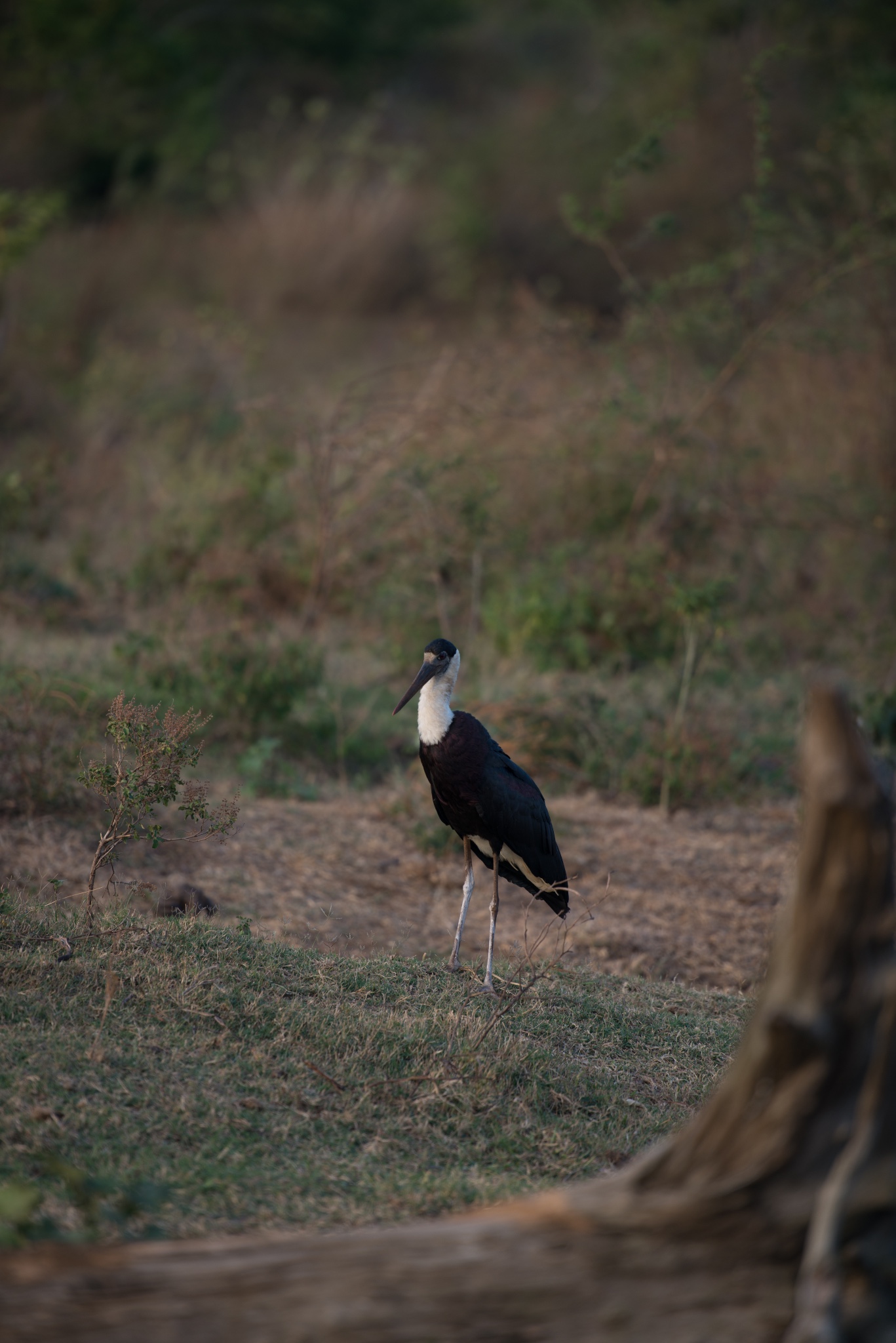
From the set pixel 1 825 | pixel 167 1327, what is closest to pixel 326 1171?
pixel 167 1327

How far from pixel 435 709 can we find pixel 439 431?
4520 mm

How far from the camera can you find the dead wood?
6.71 feet

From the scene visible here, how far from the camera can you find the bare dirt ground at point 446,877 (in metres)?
5.36

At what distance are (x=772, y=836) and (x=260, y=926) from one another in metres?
3.02

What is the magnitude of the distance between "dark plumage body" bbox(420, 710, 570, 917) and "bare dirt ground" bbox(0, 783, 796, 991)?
0.32 metres

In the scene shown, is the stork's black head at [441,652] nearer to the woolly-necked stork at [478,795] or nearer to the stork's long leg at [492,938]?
the woolly-necked stork at [478,795]

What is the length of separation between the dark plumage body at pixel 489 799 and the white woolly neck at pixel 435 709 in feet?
0.09

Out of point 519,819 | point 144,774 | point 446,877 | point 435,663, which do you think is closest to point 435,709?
point 435,663

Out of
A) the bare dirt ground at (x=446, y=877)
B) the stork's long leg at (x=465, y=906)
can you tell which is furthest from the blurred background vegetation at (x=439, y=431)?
the stork's long leg at (x=465, y=906)

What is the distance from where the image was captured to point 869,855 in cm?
217

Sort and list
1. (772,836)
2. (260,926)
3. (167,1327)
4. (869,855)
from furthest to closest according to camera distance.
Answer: (772,836), (260,926), (869,855), (167,1327)

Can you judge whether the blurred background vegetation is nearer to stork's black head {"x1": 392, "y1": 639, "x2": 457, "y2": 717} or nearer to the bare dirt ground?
the bare dirt ground

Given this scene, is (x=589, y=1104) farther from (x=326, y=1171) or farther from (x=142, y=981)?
(x=142, y=981)

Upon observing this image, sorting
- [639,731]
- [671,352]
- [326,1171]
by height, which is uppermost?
[671,352]
